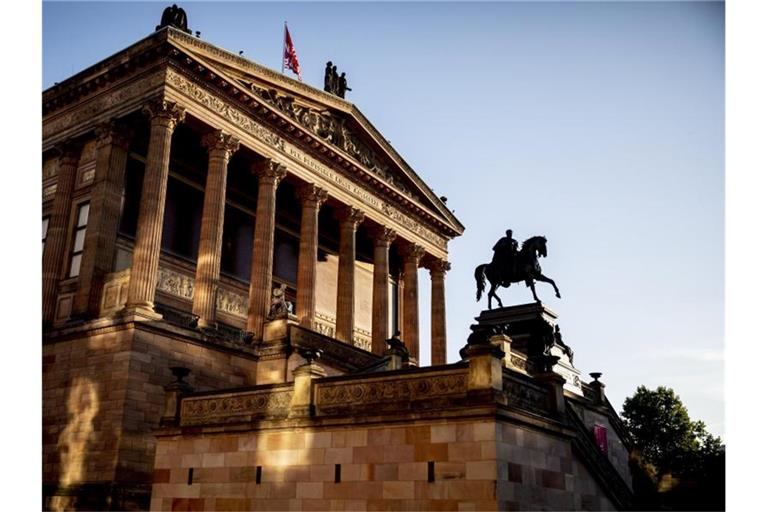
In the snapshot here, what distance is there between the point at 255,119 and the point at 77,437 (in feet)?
53.3

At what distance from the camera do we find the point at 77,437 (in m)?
26.0

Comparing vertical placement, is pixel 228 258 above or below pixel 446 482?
above

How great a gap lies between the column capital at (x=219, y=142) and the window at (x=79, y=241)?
5663 mm

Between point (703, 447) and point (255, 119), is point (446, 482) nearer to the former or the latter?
point (255, 119)

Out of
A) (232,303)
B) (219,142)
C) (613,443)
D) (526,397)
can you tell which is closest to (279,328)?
(232,303)

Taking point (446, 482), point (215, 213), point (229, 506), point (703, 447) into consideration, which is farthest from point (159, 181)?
point (703, 447)

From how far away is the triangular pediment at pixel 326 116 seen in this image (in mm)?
32812

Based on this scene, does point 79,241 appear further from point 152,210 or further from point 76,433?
point 76,433

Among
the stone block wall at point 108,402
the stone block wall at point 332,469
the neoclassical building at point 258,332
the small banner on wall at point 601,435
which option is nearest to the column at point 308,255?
the neoclassical building at point 258,332

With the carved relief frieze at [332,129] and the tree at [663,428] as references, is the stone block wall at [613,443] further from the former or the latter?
the tree at [663,428]

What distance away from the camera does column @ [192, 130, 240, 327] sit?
97.9 ft

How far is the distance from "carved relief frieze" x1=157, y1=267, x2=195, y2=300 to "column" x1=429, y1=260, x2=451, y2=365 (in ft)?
56.3

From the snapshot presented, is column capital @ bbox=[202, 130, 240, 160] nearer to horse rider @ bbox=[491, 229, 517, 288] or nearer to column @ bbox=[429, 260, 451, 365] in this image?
horse rider @ bbox=[491, 229, 517, 288]

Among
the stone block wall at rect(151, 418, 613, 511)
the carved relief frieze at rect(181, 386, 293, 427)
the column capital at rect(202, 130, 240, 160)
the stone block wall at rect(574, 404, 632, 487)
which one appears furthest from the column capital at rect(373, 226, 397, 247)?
the stone block wall at rect(151, 418, 613, 511)
